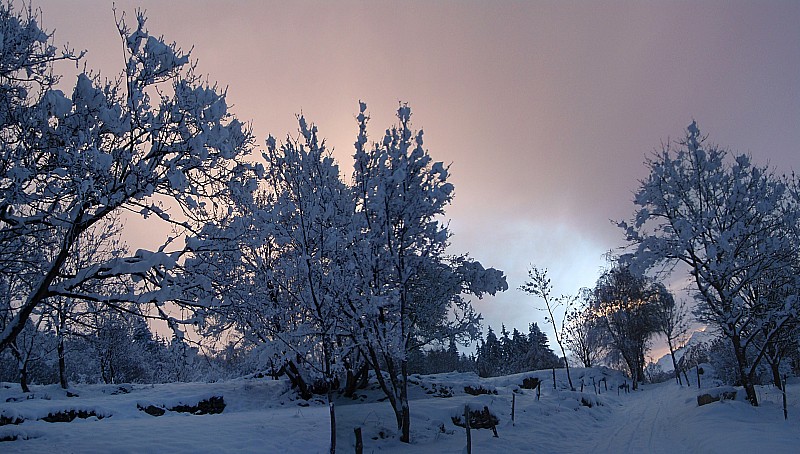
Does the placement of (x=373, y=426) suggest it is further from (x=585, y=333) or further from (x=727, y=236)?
(x=585, y=333)

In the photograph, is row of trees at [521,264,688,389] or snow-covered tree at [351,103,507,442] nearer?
snow-covered tree at [351,103,507,442]

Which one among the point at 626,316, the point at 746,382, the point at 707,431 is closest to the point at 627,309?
the point at 626,316

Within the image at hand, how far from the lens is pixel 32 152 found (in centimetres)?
879

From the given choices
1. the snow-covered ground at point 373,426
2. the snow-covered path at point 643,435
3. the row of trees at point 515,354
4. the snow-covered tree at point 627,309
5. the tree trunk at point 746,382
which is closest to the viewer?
the snow-covered ground at point 373,426

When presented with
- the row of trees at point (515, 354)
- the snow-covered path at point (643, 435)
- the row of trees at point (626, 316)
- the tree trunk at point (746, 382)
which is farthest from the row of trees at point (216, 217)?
the row of trees at point (515, 354)

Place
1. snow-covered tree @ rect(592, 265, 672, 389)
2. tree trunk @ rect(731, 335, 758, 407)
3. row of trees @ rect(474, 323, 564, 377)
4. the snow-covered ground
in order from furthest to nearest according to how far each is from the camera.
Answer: row of trees @ rect(474, 323, 564, 377) < snow-covered tree @ rect(592, 265, 672, 389) < tree trunk @ rect(731, 335, 758, 407) < the snow-covered ground

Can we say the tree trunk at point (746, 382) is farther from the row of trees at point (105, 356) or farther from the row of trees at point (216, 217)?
the row of trees at point (105, 356)

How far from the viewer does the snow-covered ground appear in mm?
12320

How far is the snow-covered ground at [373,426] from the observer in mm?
12320

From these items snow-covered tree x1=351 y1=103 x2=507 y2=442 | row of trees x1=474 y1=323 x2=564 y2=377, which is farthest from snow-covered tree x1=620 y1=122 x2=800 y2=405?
row of trees x1=474 y1=323 x2=564 y2=377

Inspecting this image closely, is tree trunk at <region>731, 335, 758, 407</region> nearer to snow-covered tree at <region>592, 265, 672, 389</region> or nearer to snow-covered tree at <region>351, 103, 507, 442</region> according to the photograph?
snow-covered tree at <region>351, 103, 507, 442</region>

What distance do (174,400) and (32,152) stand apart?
17.3 metres

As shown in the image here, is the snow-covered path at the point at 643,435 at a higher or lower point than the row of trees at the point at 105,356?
lower

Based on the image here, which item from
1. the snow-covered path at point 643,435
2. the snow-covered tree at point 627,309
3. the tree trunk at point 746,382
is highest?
the snow-covered tree at point 627,309
